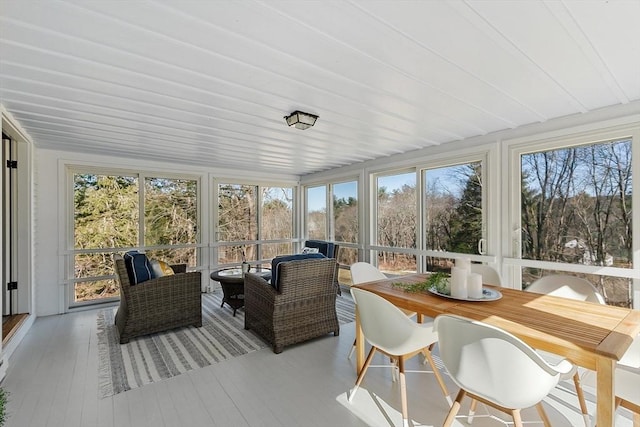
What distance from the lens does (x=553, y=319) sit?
1.64 m

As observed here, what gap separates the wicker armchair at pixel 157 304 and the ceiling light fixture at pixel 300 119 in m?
2.15

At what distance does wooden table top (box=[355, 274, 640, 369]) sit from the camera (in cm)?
133

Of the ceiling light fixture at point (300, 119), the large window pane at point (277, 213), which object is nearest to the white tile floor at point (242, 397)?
the ceiling light fixture at point (300, 119)

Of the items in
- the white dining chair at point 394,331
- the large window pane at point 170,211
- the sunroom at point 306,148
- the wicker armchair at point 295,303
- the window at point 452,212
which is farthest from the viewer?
the large window pane at point 170,211

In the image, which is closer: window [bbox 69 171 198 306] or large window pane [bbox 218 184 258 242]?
window [bbox 69 171 198 306]

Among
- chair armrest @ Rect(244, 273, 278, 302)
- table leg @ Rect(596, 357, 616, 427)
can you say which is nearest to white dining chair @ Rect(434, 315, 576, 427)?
table leg @ Rect(596, 357, 616, 427)

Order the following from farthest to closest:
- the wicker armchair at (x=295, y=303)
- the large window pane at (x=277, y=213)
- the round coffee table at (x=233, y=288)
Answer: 1. the large window pane at (x=277, y=213)
2. the round coffee table at (x=233, y=288)
3. the wicker armchair at (x=295, y=303)

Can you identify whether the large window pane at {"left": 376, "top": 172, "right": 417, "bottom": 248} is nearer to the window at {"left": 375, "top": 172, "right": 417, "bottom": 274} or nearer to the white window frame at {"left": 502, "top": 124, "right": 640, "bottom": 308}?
the window at {"left": 375, "top": 172, "right": 417, "bottom": 274}

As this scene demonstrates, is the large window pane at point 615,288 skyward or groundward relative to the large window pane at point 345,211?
groundward

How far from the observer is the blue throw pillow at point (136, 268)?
10.4 ft

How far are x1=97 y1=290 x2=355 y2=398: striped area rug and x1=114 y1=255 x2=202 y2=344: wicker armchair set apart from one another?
123 mm

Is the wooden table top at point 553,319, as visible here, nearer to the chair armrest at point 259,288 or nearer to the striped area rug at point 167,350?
the chair armrest at point 259,288

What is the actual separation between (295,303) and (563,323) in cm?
212

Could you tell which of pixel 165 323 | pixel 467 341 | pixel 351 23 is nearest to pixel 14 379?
pixel 165 323
